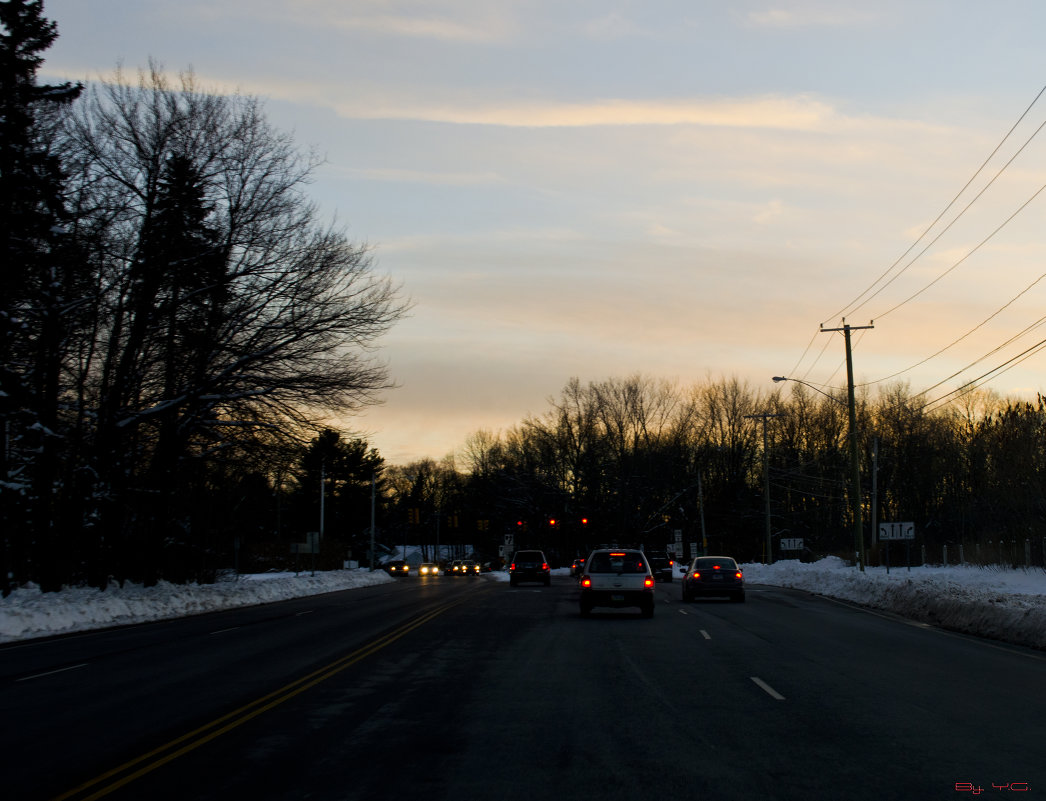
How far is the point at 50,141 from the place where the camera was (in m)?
31.5

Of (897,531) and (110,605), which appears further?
(897,531)

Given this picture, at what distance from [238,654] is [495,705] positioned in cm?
785

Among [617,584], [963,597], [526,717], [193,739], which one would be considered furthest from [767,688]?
[963,597]

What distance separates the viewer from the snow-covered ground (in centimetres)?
2203

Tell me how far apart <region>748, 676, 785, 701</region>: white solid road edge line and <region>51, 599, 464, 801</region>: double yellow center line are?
5.72m

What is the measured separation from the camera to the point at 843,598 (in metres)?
37.3

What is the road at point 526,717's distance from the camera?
302 inches

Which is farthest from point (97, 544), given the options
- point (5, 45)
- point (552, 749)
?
point (552, 749)

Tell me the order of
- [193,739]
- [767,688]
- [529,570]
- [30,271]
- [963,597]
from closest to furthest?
[193,739] < [767,688] < [963,597] < [30,271] < [529,570]

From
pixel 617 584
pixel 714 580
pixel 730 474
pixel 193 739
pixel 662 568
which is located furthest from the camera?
pixel 730 474

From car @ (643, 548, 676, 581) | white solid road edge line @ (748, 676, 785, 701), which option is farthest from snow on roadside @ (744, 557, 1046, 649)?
car @ (643, 548, 676, 581)

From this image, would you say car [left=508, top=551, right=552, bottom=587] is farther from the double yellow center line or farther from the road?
the double yellow center line

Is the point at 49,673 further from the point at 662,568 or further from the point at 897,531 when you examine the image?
the point at 662,568

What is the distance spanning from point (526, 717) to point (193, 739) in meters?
3.31
